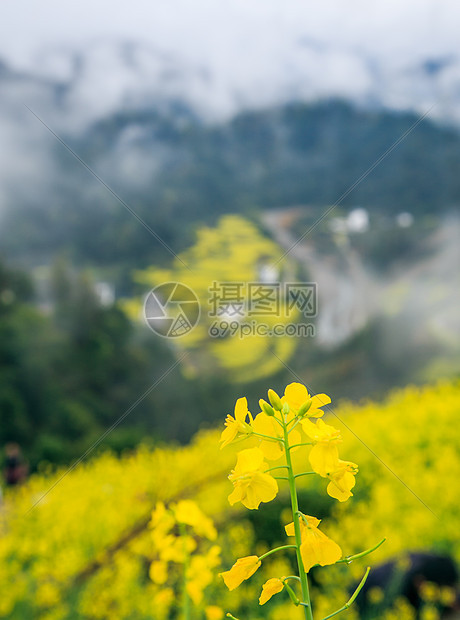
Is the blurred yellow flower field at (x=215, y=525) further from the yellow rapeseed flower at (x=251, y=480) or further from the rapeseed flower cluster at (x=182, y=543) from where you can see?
the yellow rapeseed flower at (x=251, y=480)

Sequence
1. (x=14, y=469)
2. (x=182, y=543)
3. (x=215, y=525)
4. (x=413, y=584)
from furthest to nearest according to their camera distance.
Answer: (x=14, y=469) < (x=215, y=525) < (x=413, y=584) < (x=182, y=543)

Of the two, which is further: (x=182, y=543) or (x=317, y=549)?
(x=182, y=543)

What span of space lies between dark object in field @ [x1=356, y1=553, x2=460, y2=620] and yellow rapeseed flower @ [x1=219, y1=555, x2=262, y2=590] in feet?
3.69

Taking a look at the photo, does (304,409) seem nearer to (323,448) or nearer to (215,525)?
(323,448)

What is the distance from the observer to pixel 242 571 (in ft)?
1.11

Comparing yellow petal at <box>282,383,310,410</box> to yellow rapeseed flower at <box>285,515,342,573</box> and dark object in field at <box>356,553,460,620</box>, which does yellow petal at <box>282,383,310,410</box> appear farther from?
dark object in field at <box>356,553,460,620</box>

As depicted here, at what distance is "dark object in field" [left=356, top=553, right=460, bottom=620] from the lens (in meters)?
1.30

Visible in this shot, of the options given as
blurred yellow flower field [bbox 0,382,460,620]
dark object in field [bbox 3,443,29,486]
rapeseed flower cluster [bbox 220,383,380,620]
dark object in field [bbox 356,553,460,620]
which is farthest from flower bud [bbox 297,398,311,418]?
dark object in field [bbox 3,443,29,486]

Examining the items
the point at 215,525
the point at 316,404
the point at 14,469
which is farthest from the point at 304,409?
the point at 14,469

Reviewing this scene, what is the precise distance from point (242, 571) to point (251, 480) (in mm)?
63

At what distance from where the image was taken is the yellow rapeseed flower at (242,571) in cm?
33

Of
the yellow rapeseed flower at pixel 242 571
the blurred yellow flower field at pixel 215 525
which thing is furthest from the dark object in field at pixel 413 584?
the yellow rapeseed flower at pixel 242 571

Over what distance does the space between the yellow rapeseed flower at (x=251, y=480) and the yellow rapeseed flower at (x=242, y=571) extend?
0.13ft

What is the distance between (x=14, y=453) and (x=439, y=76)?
13.1ft
